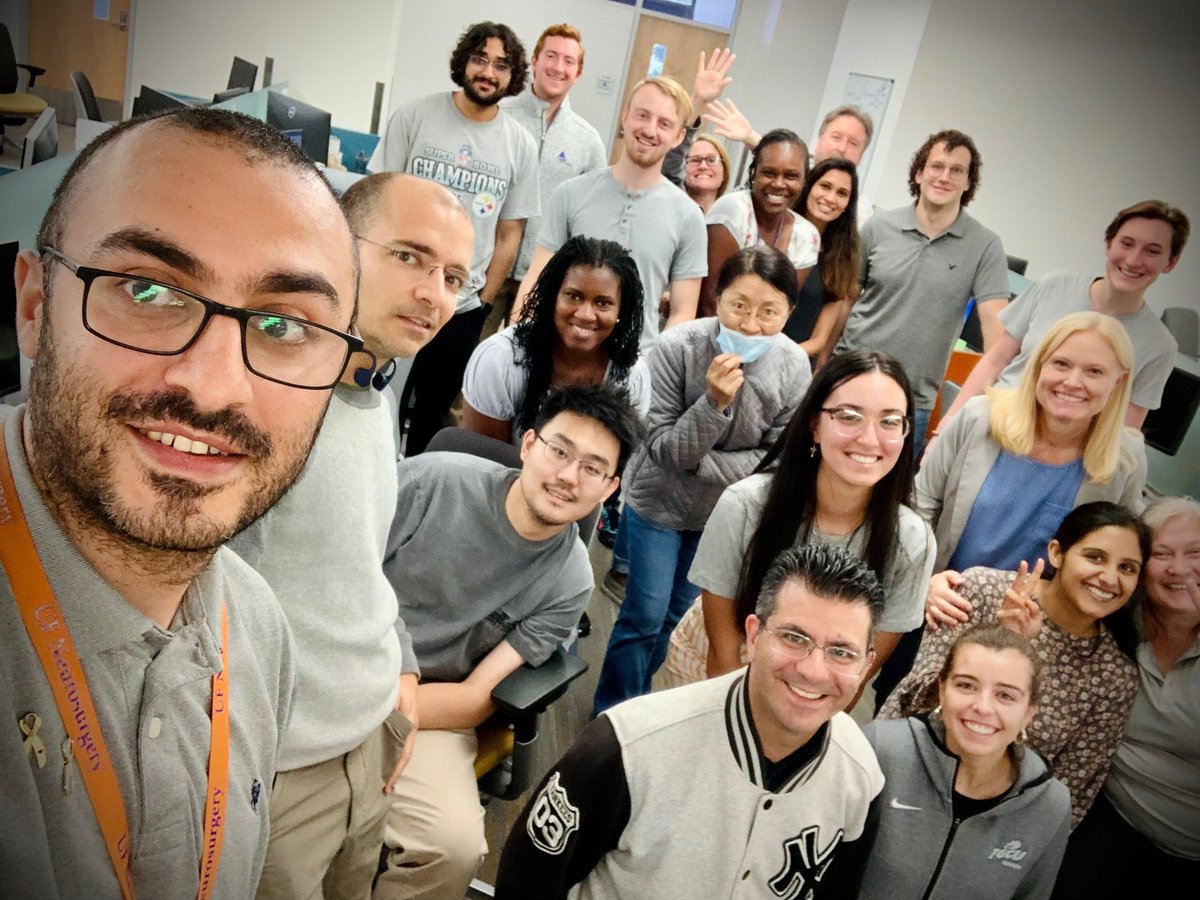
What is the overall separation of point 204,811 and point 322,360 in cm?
39

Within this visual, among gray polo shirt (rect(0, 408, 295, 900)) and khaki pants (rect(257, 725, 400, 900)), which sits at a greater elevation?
gray polo shirt (rect(0, 408, 295, 900))

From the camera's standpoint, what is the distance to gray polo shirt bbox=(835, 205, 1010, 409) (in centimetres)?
284

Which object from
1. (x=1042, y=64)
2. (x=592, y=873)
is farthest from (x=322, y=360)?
(x=1042, y=64)

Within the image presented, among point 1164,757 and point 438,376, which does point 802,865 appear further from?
point 438,376

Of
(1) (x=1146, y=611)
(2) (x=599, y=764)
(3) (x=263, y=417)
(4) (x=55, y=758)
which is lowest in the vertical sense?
(2) (x=599, y=764)

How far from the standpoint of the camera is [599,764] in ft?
3.98

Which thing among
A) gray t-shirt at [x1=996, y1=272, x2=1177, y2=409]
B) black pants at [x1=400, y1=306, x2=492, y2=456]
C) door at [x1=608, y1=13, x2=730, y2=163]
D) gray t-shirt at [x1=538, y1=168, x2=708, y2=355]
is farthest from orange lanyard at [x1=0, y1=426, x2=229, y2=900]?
door at [x1=608, y1=13, x2=730, y2=163]

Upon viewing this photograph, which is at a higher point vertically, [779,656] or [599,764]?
[779,656]

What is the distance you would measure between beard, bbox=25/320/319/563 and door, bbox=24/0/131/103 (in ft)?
3.02

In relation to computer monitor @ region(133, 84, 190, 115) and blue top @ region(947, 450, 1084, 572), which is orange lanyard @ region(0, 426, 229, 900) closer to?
computer monitor @ region(133, 84, 190, 115)

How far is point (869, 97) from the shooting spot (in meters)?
4.13

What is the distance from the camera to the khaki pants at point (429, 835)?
152 cm

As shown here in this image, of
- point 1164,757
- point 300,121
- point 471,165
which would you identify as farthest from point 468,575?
point 300,121

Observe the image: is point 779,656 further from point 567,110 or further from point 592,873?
point 567,110
